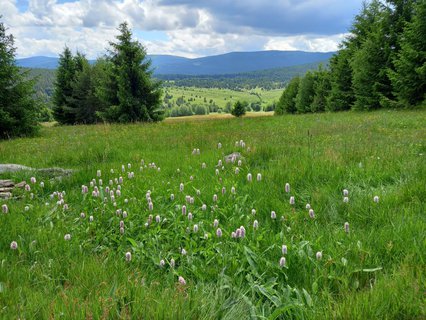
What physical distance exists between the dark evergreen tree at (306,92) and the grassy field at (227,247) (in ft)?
182

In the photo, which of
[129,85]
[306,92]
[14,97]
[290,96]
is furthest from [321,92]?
[14,97]

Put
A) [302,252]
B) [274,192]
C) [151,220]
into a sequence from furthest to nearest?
[274,192] < [151,220] < [302,252]

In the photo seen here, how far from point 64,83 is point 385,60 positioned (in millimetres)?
40384

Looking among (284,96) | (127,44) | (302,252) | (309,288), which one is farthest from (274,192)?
(284,96)

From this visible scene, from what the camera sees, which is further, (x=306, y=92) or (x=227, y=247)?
(x=306, y=92)

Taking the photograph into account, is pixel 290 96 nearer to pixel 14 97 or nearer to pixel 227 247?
pixel 14 97

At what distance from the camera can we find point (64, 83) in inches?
1777

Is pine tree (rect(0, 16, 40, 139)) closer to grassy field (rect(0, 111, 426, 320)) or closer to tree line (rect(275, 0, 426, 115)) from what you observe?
grassy field (rect(0, 111, 426, 320))

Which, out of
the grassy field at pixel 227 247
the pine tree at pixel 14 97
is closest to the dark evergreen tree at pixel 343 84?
the pine tree at pixel 14 97

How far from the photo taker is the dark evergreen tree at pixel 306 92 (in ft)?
192

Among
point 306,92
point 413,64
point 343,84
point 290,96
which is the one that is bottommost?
point 290,96

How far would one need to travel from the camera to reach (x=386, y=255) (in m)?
3.15

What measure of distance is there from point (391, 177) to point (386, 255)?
9.11 feet

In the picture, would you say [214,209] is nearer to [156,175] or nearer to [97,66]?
[156,175]
